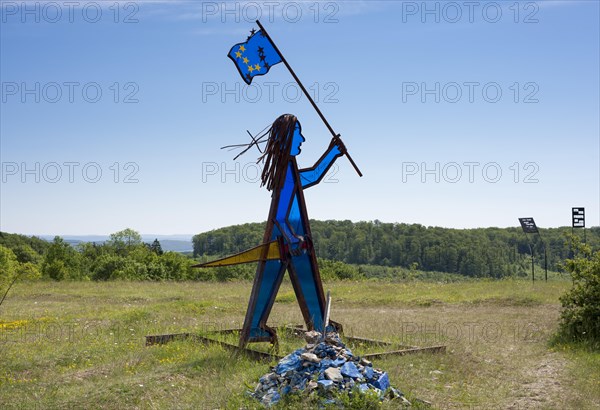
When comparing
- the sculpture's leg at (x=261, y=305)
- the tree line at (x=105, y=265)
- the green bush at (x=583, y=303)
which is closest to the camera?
the sculpture's leg at (x=261, y=305)

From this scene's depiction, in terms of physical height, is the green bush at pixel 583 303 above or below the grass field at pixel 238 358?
above

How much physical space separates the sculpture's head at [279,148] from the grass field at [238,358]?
112 inches

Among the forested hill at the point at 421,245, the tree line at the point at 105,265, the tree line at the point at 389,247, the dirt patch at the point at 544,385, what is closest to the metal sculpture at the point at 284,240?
the dirt patch at the point at 544,385

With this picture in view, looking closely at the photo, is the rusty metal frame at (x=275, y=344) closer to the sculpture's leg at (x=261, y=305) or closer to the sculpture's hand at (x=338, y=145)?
the sculpture's leg at (x=261, y=305)

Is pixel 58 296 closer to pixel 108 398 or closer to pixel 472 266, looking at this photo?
pixel 108 398

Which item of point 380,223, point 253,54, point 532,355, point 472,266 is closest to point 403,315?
point 532,355

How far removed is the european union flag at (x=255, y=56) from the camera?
984 cm

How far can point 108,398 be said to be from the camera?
7.44 meters

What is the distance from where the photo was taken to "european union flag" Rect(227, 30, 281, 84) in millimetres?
9836

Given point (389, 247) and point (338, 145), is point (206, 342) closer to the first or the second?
point (338, 145)

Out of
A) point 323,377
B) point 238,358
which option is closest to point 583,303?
point 238,358

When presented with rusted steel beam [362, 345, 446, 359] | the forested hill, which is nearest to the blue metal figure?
rusted steel beam [362, 345, 446, 359]

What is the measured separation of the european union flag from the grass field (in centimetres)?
438

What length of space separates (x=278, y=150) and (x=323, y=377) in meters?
4.20
